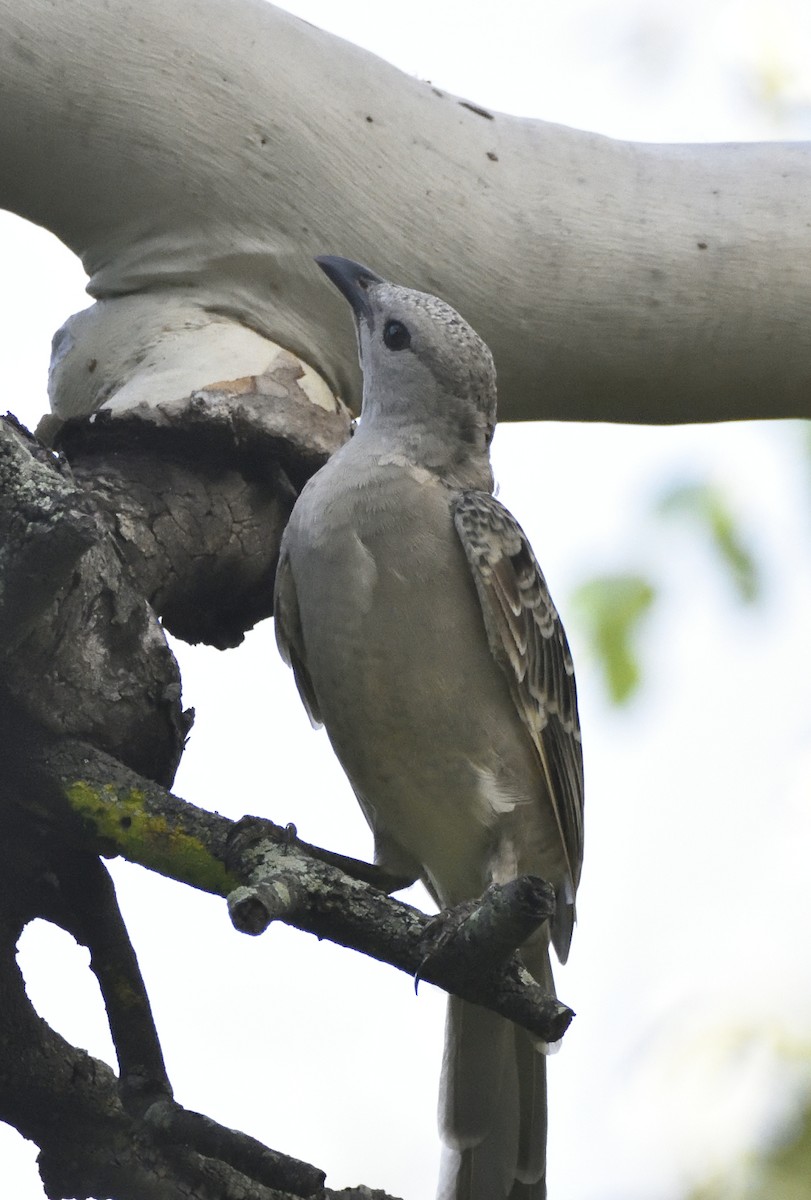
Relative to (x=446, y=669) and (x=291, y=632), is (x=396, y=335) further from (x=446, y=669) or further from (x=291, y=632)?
(x=446, y=669)

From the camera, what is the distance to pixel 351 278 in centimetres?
363

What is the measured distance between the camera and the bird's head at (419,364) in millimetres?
3688

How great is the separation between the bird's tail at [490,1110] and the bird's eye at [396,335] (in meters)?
1.68

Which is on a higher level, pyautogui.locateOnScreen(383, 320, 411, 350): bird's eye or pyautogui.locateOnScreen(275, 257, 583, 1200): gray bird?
pyautogui.locateOnScreen(383, 320, 411, 350): bird's eye

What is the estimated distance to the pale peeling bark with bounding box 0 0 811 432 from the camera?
339 cm

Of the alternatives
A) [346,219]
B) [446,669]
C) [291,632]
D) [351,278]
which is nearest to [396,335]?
[351,278]

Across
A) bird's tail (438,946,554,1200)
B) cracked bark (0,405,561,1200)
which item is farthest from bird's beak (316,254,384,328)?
bird's tail (438,946,554,1200)

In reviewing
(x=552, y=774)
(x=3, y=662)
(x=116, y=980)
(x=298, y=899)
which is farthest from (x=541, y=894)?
(x=552, y=774)

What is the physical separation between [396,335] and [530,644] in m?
0.86

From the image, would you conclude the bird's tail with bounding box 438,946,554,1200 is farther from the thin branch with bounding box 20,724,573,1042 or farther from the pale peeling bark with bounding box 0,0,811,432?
the pale peeling bark with bounding box 0,0,811,432

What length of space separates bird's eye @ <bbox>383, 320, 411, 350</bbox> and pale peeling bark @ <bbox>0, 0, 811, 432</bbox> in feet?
0.33

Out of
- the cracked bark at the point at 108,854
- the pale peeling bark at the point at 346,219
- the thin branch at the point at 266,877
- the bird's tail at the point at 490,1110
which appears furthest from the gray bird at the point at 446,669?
the thin branch at the point at 266,877

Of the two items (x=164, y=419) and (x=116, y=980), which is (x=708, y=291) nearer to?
(x=164, y=419)

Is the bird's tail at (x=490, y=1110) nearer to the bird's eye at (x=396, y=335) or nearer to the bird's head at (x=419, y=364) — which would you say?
the bird's head at (x=419, y=364)
